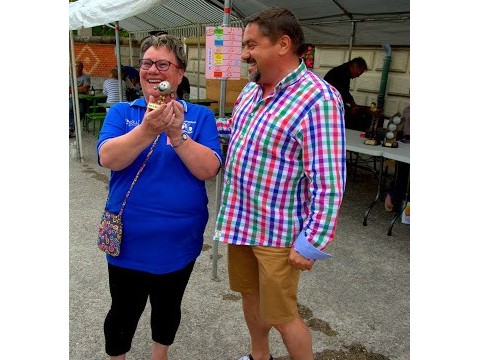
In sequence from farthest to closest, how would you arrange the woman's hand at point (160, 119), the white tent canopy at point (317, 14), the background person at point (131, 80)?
the background person at point (131, 80), the white tent canopy at point (317, 14), the woman's hand at point (160, 119)

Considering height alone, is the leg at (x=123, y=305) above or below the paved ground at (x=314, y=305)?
above

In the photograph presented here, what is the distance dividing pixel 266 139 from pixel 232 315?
5.05 ft

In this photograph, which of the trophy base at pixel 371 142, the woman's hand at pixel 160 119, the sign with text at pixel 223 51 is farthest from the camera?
the trophy base at pixel 371 142

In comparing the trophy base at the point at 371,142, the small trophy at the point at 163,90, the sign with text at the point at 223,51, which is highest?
the sign with text at the point at 223,51

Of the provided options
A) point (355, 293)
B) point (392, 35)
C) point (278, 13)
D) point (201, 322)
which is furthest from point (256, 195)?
point (392, 35)

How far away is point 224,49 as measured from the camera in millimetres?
2736

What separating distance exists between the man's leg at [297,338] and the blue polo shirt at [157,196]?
1.89 ft

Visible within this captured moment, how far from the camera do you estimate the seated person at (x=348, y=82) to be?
6.02m

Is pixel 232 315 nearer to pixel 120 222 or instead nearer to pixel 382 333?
pixel 382 333

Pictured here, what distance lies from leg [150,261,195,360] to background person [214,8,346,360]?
0.27 m

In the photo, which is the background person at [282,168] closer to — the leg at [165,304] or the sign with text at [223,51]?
the leg at [165,304]

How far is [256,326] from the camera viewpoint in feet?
6.98

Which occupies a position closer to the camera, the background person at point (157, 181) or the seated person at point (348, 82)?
the background person at point (157, 181)

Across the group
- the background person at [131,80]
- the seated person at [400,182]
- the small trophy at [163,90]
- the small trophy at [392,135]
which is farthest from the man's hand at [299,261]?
the background person at [131,80]
